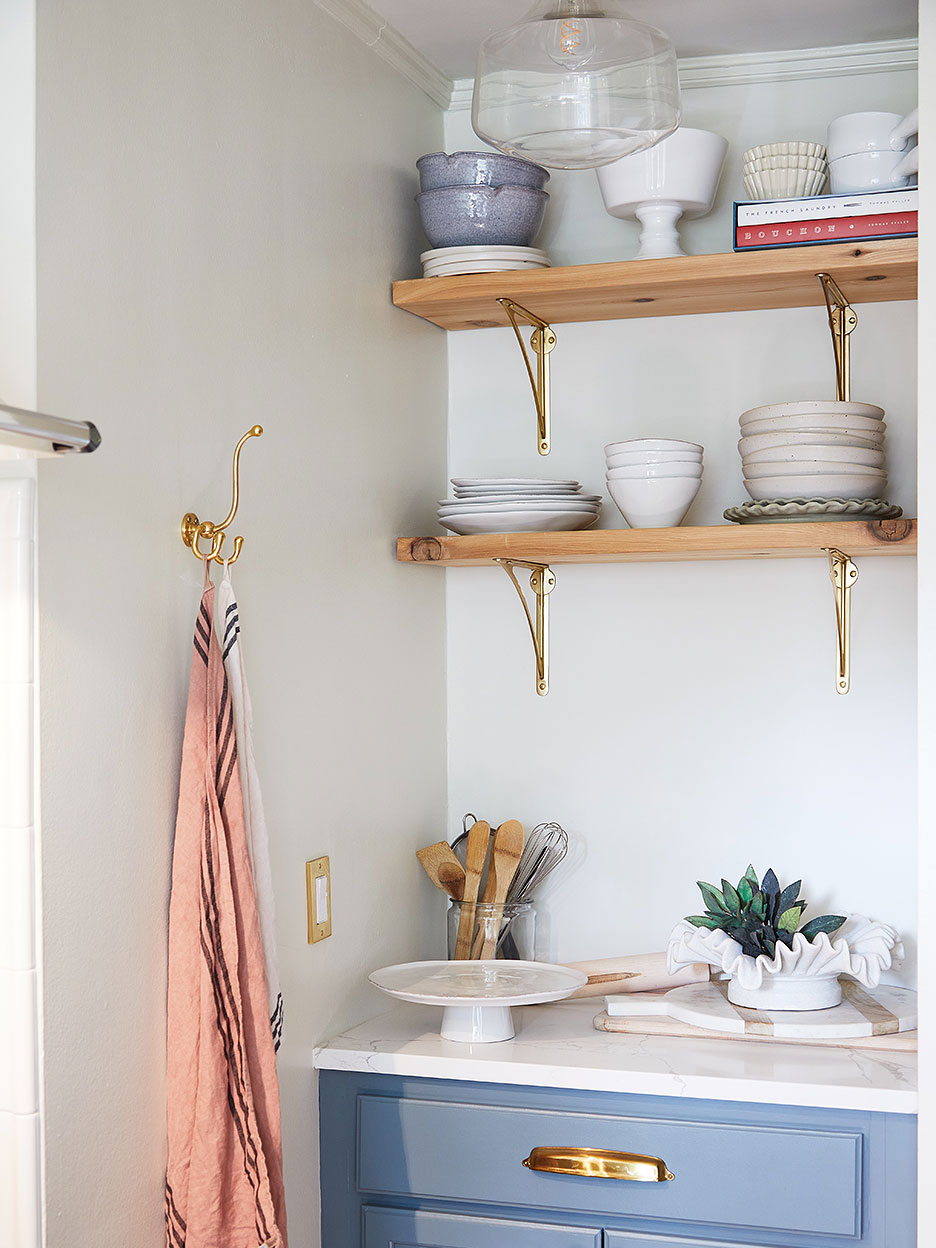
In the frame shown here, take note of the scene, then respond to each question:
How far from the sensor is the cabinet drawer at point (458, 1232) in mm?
1725

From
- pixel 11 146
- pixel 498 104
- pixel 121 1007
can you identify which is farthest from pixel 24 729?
pixel 498 104

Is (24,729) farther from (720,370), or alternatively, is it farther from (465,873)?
(720,370)

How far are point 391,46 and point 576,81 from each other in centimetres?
91

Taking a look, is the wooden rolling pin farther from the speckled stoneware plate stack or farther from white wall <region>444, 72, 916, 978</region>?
the speckled stoneware plate stack

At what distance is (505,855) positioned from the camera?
2.13 meters

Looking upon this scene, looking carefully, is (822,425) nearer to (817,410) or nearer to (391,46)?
(817,410)

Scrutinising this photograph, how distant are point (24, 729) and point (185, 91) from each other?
0.76m

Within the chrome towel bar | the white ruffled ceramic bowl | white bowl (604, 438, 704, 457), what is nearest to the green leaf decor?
the white ruffled ceramic bowl

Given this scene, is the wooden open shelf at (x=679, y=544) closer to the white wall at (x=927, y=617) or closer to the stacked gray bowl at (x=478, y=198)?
the white wall at (x=927, y=617)

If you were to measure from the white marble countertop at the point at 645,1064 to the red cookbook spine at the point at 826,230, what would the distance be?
1.13 metres

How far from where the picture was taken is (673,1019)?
6.23 ft

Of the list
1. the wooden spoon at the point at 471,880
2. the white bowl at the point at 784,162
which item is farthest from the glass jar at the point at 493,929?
the white bowl at the point at 784,162

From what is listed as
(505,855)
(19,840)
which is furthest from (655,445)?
(19,840)

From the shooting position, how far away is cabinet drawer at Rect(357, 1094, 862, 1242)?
1.64 m
